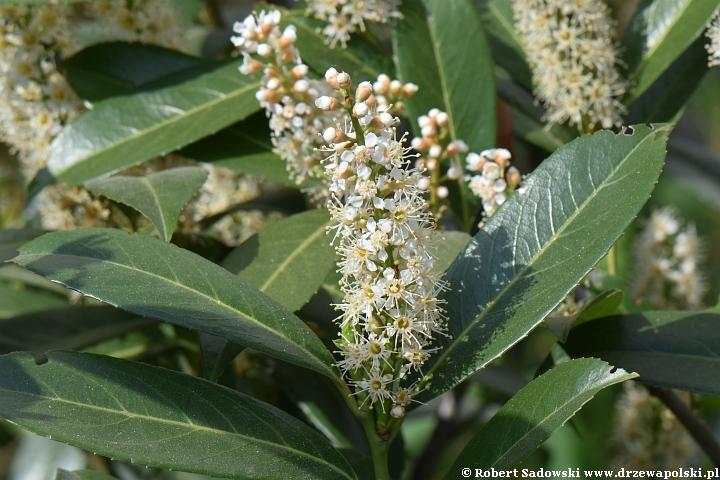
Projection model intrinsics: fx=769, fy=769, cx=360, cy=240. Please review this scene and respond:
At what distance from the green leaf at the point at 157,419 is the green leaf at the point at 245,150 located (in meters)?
0.60

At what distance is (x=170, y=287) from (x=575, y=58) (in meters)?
0.92

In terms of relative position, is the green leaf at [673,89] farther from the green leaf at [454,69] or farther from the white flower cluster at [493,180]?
the white flower cluster at [493,180]

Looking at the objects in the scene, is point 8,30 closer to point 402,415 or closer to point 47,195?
point 47,195

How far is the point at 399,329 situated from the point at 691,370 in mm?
510

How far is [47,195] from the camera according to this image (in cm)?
167

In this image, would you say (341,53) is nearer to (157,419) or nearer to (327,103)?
(327,103)

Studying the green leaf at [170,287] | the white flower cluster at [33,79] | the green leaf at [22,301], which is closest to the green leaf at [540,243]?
the green leaf at [170,287]

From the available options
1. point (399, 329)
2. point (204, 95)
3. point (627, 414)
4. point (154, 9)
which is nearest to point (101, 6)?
point (154, 9)

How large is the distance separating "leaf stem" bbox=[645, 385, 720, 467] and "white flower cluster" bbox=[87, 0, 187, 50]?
131 centimetres

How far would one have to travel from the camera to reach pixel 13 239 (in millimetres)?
1521

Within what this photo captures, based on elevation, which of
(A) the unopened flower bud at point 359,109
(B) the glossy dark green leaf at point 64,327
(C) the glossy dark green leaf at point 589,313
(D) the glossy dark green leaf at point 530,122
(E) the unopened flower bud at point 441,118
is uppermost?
(A) the unopened flower bud at point 359,109

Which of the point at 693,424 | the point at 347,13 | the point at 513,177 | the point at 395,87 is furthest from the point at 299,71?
the point at 693,424

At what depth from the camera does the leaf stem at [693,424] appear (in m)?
1.47

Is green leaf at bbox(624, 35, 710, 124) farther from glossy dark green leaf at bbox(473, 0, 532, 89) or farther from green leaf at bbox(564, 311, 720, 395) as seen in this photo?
green leaf at bbox(564, 311, 720, 395)
